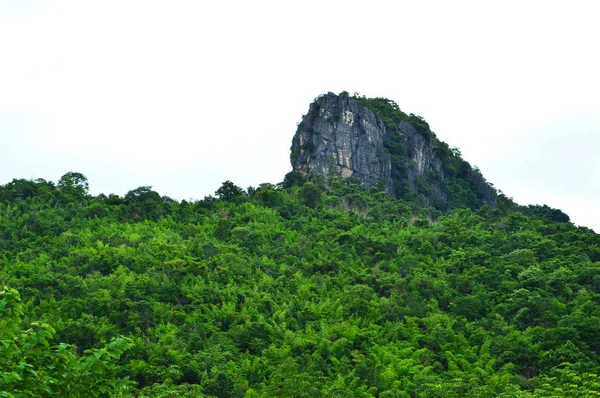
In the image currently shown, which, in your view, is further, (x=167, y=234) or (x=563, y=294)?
(x=167, y=234)

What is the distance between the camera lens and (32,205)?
45.4 m

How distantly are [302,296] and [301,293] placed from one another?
33 cm

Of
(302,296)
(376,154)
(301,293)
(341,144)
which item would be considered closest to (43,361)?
(302,296)

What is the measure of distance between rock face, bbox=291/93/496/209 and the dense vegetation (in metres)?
14.5

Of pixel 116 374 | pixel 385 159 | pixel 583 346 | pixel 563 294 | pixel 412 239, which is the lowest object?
pixel 116 374

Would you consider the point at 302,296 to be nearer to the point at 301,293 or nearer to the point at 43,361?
the point at 301,293

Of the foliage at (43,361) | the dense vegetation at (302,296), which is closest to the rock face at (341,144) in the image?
the dense vegetation at (302,296)

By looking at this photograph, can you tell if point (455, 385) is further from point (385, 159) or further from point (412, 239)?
point (385, 159)

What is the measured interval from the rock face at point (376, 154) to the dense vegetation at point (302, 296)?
1450 cm

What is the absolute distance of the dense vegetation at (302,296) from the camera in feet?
82.6

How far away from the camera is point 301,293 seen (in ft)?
110

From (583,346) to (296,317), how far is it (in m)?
11.0

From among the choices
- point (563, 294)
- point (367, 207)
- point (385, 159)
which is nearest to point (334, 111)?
point (385, 159)

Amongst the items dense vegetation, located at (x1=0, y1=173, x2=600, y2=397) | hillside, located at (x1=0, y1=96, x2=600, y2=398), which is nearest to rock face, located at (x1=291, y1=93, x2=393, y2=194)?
hillside, located at (x1=0, y1=96, x2=600, y2=398)
